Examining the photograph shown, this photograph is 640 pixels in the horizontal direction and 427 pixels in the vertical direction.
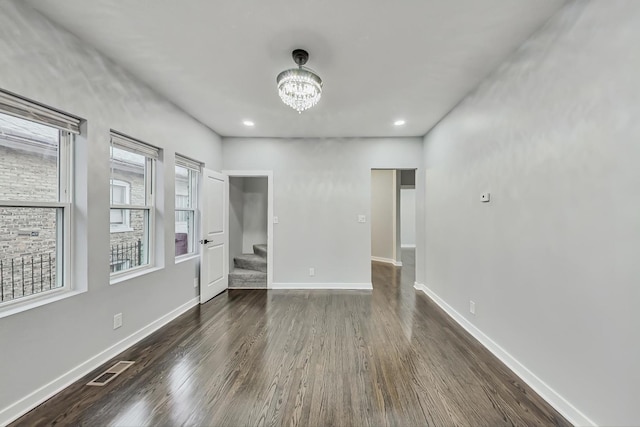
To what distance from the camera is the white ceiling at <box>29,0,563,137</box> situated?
1.68 metres

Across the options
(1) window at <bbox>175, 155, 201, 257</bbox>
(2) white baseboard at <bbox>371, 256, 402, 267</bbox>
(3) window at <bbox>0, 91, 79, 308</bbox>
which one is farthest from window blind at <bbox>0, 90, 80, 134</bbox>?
(2) white baseboard at <bbox>371, 256, 402, 267</bbox>

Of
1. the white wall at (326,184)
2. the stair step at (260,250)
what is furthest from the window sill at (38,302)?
the stair step at (260,250)

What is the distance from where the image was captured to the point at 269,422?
5.18 feet

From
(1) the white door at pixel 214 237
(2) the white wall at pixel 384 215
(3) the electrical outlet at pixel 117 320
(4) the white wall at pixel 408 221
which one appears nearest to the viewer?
(3) the electrical outlet at pixel 117 320

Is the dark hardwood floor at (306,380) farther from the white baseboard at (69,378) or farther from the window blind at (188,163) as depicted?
the window blind at (188,163)

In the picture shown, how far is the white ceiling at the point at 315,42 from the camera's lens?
168cm

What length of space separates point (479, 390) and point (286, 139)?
3946 millimetres

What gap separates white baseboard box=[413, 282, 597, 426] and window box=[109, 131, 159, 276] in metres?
3.49

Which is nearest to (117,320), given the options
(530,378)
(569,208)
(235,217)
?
(235,217)

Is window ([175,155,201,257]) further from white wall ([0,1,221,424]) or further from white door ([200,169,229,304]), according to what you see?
white wall ([0,1,221,424])

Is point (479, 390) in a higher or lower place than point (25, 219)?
lower

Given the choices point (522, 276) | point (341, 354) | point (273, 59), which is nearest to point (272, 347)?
point (341, 354)

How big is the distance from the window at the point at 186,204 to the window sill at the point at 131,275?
0.61 m

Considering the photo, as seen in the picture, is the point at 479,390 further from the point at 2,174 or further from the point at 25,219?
the point at 2,174
